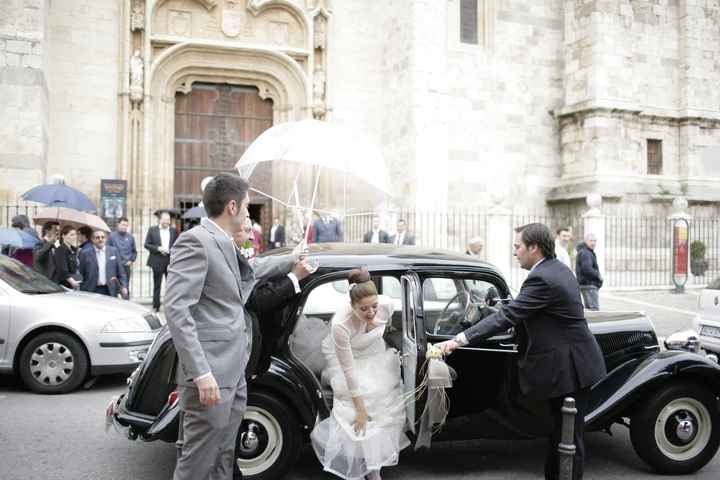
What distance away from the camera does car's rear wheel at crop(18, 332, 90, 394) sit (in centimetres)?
643

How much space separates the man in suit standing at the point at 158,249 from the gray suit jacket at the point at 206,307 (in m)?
8.58

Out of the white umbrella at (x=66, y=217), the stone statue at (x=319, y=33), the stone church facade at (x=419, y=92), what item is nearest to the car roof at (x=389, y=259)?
the white umbrella at (x=66, y=217)

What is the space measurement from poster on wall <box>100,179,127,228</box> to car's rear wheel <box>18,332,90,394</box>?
928cm

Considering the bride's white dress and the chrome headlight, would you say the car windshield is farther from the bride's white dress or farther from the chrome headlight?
the chrome headlight

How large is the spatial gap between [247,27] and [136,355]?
13155 mm

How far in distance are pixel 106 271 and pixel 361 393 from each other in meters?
6.57

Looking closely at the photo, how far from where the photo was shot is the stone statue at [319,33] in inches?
706

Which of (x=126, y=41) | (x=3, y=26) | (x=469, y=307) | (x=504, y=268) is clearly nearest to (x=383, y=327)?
(x=469, y=307)

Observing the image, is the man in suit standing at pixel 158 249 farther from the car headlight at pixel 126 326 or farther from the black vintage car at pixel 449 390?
the black vintage car at pixel 449 390

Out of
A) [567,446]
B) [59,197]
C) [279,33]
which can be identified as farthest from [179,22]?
[567,446]

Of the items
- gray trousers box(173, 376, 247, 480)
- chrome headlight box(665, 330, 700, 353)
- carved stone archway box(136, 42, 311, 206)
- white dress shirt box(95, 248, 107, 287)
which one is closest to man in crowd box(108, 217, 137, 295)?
white dress shirt box(95, 248, 107, 287)

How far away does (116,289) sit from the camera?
31.8 feet

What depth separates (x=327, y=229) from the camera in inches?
551

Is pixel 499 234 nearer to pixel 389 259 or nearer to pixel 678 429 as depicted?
pixel 678 429
